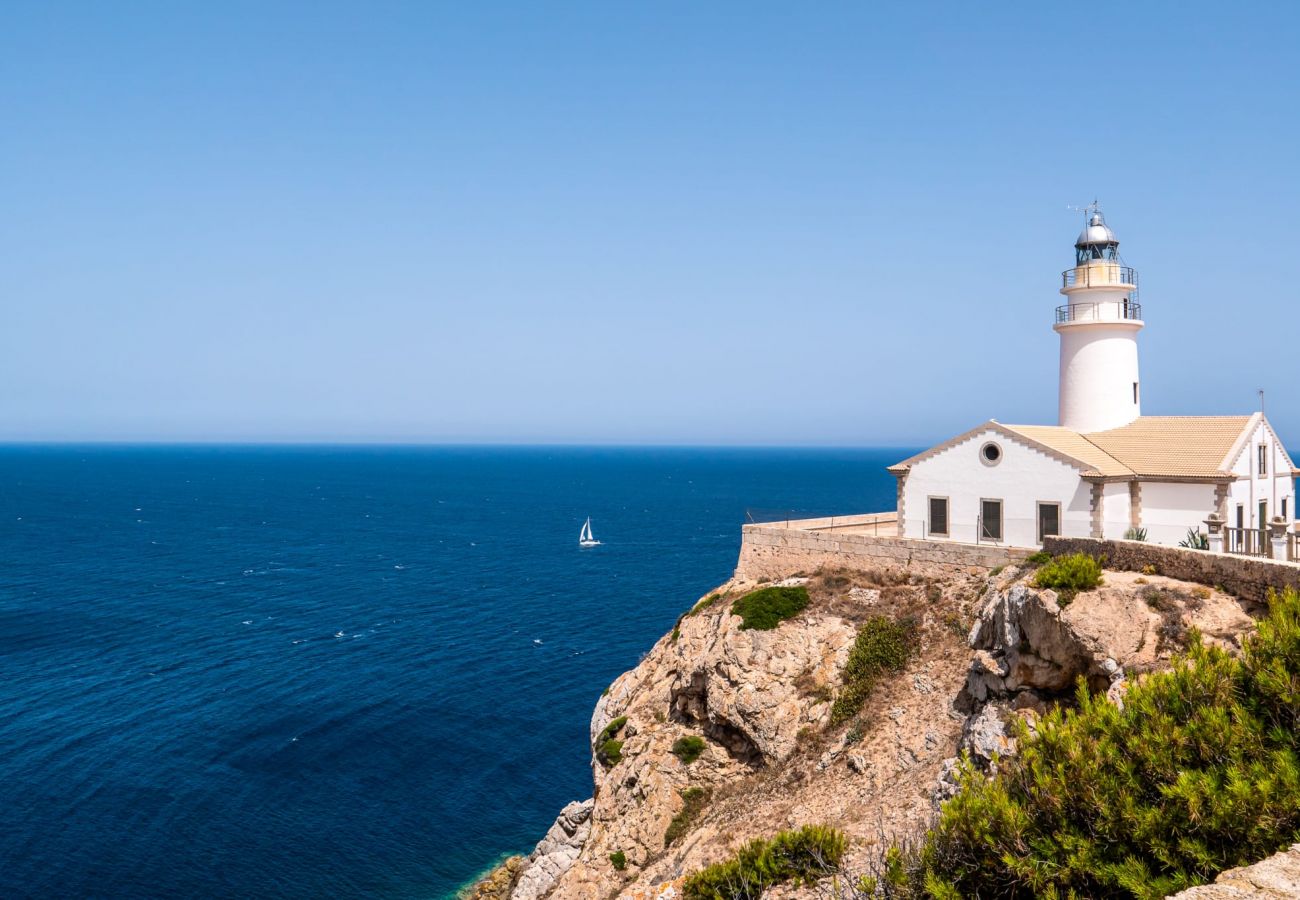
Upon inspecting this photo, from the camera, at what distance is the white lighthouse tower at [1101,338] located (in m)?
37.6

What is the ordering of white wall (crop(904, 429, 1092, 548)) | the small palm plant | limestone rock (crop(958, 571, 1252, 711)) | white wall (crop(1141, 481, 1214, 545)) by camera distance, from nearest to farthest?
1. limestone rock (crop(958, 571, 1252, 711))
2. the small palm plant
3. white wall (crop(1141, 481, 1214, 545))
4. white wall (crop(904, 429, 1092, 548))

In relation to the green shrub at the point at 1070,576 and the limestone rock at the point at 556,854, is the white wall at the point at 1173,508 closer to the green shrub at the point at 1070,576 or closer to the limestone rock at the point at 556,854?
the green shrub at the point at 1070,576

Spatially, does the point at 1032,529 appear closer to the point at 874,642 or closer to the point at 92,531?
the point at 874,642

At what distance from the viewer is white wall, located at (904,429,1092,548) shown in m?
33.1

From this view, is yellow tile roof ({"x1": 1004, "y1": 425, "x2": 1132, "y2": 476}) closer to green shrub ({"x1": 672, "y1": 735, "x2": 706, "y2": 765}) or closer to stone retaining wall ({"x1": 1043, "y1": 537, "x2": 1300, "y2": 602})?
stone retaining wall ({"x1": 1043, "y1": 537, "x2": 1300, "y2": 602})

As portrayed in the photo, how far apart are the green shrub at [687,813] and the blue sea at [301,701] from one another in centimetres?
1334

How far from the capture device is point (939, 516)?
119ft

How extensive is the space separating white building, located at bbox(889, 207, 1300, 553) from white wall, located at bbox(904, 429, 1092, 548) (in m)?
0.04

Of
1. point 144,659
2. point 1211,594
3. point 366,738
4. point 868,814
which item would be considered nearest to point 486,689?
point 366,738

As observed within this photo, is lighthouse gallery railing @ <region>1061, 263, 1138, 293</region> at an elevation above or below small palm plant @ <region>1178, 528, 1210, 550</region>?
above

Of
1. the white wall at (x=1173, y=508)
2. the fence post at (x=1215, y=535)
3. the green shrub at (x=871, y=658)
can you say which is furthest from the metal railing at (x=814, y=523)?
the fence post at (x=1215, y=535)

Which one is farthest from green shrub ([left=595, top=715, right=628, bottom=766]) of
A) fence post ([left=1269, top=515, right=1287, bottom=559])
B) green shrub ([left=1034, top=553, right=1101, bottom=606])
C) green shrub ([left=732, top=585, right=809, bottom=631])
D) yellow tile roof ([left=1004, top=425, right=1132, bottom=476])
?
fence post ([left=1269, top=515, right=1287, bottom=559])

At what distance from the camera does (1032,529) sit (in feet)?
111

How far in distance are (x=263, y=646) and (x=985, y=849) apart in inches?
2490
